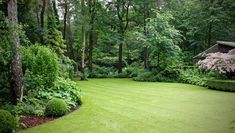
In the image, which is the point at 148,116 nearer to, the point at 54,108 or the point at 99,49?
the point at 54,108

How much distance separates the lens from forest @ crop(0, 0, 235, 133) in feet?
31.2

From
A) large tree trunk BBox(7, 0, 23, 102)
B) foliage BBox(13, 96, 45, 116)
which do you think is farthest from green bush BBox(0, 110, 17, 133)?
large tree trunk BBox(7, 0, 23, 102)

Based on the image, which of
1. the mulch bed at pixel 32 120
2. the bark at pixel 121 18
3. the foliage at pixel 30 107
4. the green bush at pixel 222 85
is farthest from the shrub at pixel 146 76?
the mulch bed at pixel 32 120

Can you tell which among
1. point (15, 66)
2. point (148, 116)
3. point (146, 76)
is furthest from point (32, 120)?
point (146, 76)

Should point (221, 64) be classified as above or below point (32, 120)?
above

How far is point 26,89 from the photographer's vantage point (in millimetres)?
10383

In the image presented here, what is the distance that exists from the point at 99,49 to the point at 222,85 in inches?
771

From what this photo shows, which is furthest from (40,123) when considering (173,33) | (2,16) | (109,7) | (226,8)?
(226,8)

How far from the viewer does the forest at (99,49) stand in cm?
950

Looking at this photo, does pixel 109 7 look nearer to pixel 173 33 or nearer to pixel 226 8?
pixel 173 33

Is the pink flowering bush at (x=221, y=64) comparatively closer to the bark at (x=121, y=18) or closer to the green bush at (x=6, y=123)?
the bark at (x=121, y=18)

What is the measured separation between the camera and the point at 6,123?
746 centimetres

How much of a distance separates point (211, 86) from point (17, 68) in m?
11.9

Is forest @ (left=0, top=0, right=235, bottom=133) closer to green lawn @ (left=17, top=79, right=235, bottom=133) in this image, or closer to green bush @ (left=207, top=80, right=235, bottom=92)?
green bush @ (left=207, top=80, right=235, bottom=92)
